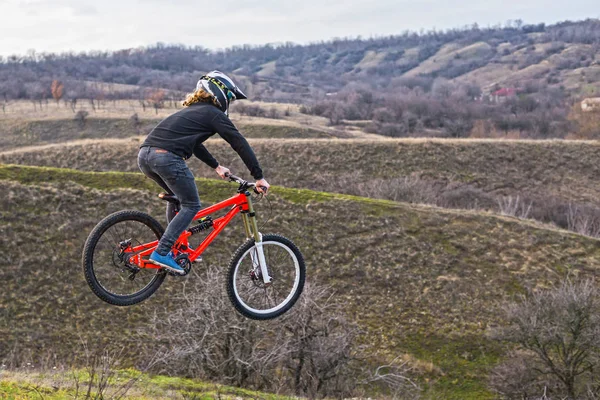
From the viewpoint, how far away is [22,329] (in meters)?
29.8

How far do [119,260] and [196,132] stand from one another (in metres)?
2.42

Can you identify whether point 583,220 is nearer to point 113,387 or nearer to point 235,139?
point 113,387

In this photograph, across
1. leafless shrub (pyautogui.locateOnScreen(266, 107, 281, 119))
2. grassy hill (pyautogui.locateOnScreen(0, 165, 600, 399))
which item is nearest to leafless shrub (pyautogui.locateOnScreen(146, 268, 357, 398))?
grassy hill (pyautogui.locateOnScreen(0, 165, 600, 399))

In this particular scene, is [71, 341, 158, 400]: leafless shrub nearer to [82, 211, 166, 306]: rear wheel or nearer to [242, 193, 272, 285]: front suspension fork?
[82, 211, 166, 306]: rear wheel

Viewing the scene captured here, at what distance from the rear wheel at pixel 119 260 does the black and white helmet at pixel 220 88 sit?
7.56 feet

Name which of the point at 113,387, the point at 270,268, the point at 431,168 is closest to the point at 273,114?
the point at 431,168

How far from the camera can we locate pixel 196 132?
367 inches

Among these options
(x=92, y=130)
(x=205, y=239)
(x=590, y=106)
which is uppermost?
(x=205, y=239)

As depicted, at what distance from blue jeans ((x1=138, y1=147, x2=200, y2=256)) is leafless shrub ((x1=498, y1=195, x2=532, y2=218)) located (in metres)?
49.9

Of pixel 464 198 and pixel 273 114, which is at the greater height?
pixel 273 114

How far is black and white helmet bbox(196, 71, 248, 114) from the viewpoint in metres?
9.43

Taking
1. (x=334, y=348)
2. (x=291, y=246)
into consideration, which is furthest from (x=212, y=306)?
(x=291, y=246)

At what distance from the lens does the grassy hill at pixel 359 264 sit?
30.9 meters

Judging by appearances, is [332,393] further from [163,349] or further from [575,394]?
[575,394]
